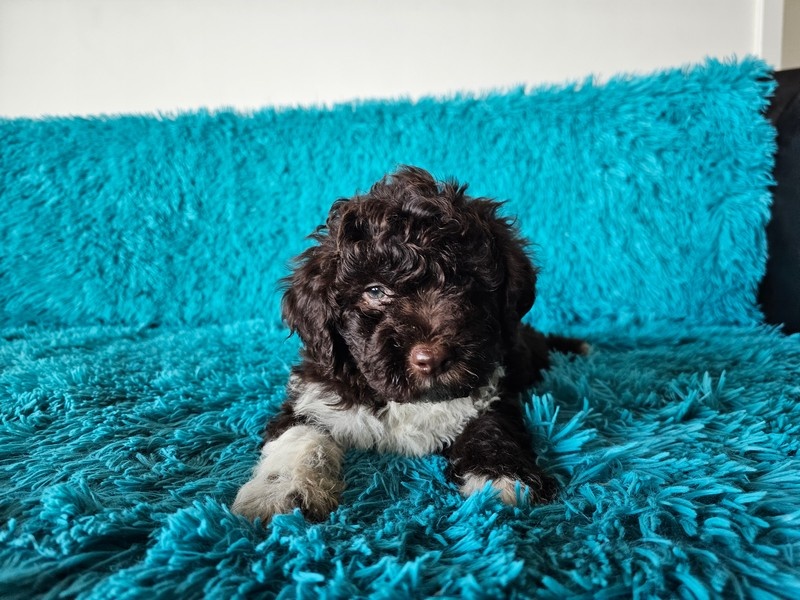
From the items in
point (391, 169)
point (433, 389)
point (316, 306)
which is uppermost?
point (391, 169)

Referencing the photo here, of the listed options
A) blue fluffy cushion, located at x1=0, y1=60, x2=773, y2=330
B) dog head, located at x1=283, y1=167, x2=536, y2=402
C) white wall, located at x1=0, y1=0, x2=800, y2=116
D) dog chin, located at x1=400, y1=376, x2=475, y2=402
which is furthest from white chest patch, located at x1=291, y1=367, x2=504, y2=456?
white wall, located at x1=0, y1=0, x2=800, y2=116

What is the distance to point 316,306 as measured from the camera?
197 cm

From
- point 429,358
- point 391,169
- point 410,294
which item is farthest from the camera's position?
point 391,169

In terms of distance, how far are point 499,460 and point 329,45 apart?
12.4 ft

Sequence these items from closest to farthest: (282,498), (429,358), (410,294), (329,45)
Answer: (282,498), (429,358), (410,294), (329,45)

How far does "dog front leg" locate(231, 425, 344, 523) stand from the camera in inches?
60.7

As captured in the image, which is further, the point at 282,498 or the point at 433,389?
the point at 433,389

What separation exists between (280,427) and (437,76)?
340 cm

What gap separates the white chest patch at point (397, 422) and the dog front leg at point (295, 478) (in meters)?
0.08

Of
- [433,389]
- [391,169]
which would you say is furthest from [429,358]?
[391,169]

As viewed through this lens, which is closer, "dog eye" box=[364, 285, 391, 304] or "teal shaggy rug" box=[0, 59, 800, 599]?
"teal shaggy rug" box=[0, 59, 800, 599]

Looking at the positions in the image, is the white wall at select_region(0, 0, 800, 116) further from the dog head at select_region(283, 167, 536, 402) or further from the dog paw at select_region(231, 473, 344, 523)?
the dog paw at select_region(231, 473, 344, 523)

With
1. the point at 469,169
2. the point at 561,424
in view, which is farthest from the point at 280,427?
the point at 469,169

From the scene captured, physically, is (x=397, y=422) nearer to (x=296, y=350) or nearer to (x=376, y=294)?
(x=376, y=294)
